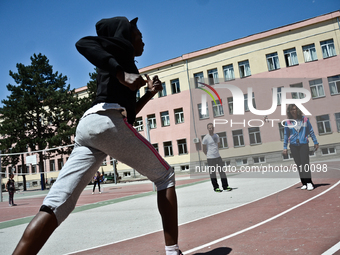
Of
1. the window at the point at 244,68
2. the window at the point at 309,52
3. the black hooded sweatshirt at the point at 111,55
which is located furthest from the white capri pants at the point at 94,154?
the window at the point at 244,68

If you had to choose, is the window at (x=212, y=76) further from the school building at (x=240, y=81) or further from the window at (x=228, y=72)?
the window at (x=228, y=72)

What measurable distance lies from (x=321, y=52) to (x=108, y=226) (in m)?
31.9

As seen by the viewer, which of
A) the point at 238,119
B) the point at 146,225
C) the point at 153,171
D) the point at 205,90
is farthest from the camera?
the point at 205,90

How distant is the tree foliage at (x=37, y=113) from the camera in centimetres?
4106

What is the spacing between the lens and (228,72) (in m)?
37.2

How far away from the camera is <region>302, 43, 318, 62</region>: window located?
1259 inches

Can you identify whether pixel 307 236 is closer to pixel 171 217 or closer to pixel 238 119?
pixel 171 217

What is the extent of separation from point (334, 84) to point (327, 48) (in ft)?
16.2

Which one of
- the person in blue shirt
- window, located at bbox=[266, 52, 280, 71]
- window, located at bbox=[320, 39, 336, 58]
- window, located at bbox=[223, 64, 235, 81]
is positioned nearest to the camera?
the person in blue shirt

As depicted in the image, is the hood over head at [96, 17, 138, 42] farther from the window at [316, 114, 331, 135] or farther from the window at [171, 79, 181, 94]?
the window at [171, 79, 181, 94]

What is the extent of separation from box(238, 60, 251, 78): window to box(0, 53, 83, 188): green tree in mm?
20631

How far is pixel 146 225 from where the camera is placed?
205 inches

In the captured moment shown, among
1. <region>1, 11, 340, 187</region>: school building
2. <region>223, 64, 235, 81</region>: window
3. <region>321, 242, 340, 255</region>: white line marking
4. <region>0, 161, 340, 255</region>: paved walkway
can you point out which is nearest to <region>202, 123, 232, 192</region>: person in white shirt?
<region>0, 161, 340, 255</region>: paved walkway

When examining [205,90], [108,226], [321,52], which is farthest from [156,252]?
[321,52]
